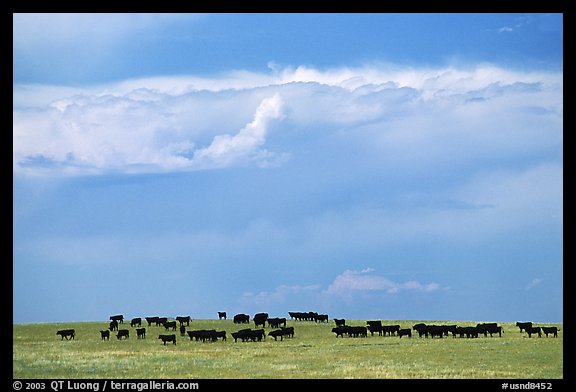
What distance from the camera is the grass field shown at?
104ft

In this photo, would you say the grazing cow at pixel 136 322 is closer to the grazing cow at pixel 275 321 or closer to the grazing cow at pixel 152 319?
the grazing cow at pixel 152 319

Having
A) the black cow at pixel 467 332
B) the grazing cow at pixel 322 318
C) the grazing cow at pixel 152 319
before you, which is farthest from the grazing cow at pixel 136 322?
the black cow at pixel 467 332

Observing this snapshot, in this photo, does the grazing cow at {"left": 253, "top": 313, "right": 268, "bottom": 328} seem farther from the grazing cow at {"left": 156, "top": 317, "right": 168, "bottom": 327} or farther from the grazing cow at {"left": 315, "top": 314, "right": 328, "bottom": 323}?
the grazing cow at {"left": 156, "top": 317, "right": 168, "bottom": 327}

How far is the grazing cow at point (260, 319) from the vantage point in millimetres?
58075

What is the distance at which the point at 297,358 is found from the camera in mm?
37469

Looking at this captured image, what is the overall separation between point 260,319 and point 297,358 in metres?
21.7

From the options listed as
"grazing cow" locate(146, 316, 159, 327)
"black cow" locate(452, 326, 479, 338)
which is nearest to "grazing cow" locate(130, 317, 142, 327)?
"grazing cow" locate(146, 316, 159, 327)

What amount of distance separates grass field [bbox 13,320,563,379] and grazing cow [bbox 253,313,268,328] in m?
4.97

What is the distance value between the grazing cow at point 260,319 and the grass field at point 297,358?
497cm

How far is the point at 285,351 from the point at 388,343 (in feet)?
28.1

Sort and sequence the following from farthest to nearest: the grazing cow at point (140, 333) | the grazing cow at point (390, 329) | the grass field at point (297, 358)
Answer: the grazing cow at point (390, 329) < the grazing cow at point (140, 333) < the grass field at point (297, 358)

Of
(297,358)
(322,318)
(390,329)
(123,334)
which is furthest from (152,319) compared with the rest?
(297,358)
